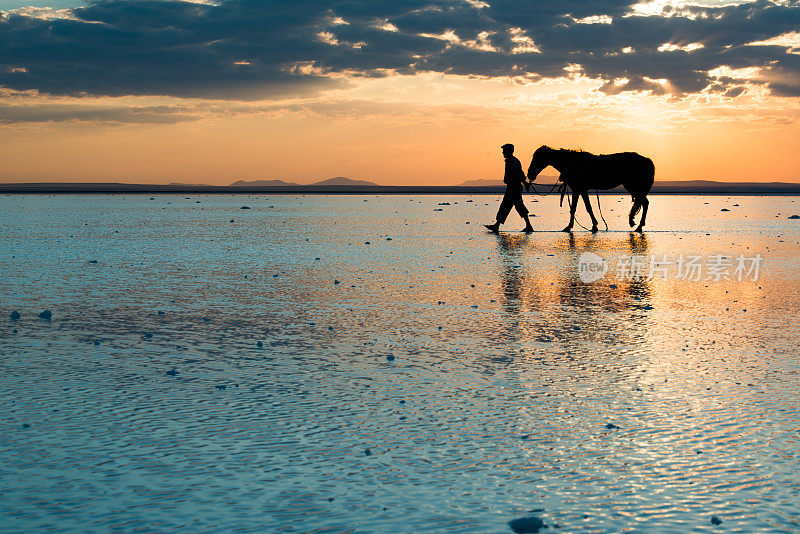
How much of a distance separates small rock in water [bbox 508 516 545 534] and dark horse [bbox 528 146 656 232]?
22.5 metres

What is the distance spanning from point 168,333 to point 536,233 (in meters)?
18.9

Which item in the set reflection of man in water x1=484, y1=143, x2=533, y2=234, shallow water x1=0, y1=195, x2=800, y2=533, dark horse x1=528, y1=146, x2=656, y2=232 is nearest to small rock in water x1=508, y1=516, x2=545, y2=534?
shallow water x1=0, y1=195, x2=800, y2=533

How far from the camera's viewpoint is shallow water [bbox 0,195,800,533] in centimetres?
400

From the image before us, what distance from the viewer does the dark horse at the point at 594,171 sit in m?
26.5

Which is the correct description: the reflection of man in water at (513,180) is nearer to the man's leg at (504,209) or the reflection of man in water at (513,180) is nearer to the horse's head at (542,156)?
the man's leg at (504,209)

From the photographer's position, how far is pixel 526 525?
375 cm

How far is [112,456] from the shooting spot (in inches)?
184

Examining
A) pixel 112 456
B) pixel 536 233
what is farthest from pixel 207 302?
pixel 536 233

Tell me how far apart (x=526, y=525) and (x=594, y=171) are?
24.2m

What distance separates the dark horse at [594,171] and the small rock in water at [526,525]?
884 inches

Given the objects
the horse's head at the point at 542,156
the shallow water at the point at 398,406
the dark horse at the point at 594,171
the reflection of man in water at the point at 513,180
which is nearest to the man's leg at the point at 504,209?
the reflection of man in water at the point at 513,180

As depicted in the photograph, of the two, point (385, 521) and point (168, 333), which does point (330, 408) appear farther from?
point (168, 333)

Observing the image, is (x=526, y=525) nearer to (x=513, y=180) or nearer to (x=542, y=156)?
(x=513, y=180)

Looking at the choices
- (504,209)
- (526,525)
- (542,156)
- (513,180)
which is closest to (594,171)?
(542,156)
